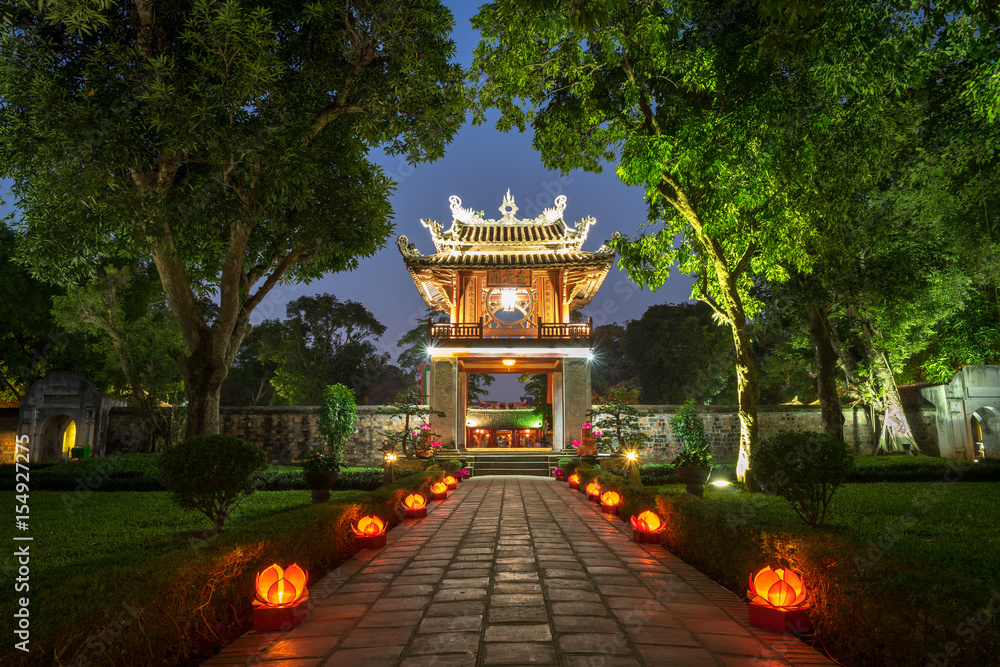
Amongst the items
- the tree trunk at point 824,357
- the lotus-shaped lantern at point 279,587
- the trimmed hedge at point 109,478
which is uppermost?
the tree trunk at point 824,357

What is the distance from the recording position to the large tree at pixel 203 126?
6656 mm

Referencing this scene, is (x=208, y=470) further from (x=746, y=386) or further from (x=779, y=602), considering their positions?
(x=746, y=386)

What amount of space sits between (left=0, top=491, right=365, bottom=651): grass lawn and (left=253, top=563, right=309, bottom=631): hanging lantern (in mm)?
486

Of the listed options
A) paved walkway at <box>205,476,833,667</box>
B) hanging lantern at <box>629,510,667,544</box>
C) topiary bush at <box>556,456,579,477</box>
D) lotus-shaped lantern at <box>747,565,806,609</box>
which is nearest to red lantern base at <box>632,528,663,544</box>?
hanging lantern at <box>629,510,667,544</box>

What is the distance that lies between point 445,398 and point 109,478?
915 centimetres

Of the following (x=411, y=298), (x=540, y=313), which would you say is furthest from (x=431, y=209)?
(x=540, y=313)

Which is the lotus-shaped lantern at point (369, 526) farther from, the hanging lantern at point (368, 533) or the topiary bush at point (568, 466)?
the topiary bush at point (568, 466)

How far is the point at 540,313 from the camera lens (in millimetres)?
19891

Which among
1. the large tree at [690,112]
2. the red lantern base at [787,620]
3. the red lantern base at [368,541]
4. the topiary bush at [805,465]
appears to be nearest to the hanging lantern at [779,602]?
the red lantern base at [787,620]

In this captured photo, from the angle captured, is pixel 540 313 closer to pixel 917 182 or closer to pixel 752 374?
pixel 752 374

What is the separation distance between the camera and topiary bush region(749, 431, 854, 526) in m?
5.45

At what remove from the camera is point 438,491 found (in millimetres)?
10242

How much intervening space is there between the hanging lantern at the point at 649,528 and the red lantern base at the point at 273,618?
395cm

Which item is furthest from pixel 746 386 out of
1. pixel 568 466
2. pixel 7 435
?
pixel 7 435
